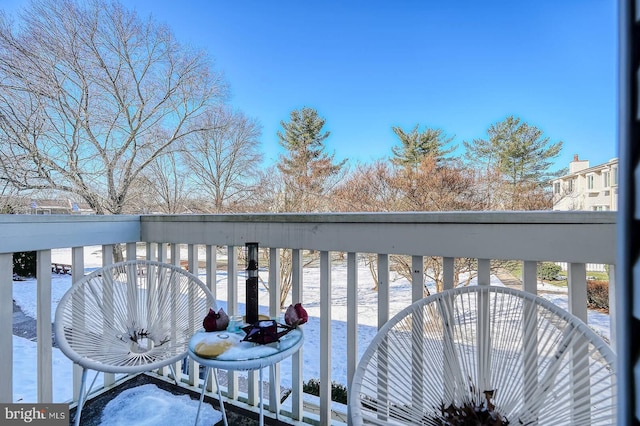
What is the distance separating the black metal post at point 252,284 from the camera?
1.21 metres

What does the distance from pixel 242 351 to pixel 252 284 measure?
295 millimetres

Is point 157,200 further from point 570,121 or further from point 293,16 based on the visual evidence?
point 570,121

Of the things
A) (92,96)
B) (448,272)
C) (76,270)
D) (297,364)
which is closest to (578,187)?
(448,272)

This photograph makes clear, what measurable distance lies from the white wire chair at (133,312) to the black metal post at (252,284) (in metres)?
0.28

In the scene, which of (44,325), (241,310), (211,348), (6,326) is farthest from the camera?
(241,310)

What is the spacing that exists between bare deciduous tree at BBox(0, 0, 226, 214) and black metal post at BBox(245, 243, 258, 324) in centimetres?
723

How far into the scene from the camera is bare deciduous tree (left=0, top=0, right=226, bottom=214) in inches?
235

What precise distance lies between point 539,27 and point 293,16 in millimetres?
5244

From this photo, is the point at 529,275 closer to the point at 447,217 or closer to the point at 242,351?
the point at 447,217

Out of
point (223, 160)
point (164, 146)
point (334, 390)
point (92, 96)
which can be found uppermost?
point (92, 96)

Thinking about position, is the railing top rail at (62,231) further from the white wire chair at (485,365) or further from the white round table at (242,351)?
the white wire chair at (485,365)

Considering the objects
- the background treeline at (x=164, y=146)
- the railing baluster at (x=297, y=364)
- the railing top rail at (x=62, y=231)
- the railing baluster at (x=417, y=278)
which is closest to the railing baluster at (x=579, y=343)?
the railing baluster at (x=417, y=278)

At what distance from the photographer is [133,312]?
4.98ft

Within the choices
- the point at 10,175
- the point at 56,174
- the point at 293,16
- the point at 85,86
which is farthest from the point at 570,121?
the point at 10,175
